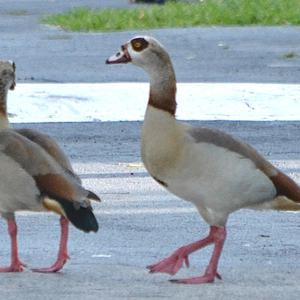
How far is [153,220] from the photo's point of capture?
930 cm

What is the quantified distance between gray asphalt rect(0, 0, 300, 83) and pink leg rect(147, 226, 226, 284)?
9.88 meters

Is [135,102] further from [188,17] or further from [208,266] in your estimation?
[188,17]

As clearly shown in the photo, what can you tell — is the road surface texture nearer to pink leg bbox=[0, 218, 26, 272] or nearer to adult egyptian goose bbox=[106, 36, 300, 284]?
pink leg bbox=[0, 218, 26, 272]

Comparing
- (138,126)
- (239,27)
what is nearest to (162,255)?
(138,126)

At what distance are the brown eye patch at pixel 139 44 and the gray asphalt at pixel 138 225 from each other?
1.14 m

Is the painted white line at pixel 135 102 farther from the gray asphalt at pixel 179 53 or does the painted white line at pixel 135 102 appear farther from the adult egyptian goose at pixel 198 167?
the adult egyptian goose at pixel 198 167

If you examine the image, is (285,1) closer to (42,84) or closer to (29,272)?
(42,84)

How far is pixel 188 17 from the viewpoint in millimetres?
25422

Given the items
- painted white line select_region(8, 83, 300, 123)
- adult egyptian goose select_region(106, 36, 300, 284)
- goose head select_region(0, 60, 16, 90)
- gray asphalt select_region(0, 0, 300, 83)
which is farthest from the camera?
gray asphalt select_region(0, 0, 300, 83)

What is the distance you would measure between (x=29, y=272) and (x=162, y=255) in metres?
0.91

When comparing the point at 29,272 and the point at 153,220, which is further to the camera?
the point at 153,220

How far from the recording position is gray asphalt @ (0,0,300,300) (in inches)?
280

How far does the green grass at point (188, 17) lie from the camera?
80.2 feet

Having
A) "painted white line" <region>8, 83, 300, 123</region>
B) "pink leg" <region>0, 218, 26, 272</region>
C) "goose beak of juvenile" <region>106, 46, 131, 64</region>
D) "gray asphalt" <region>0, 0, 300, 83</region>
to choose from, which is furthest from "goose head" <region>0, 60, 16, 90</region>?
"gray asphalt" <region>0, 0, 300, 83</region>
